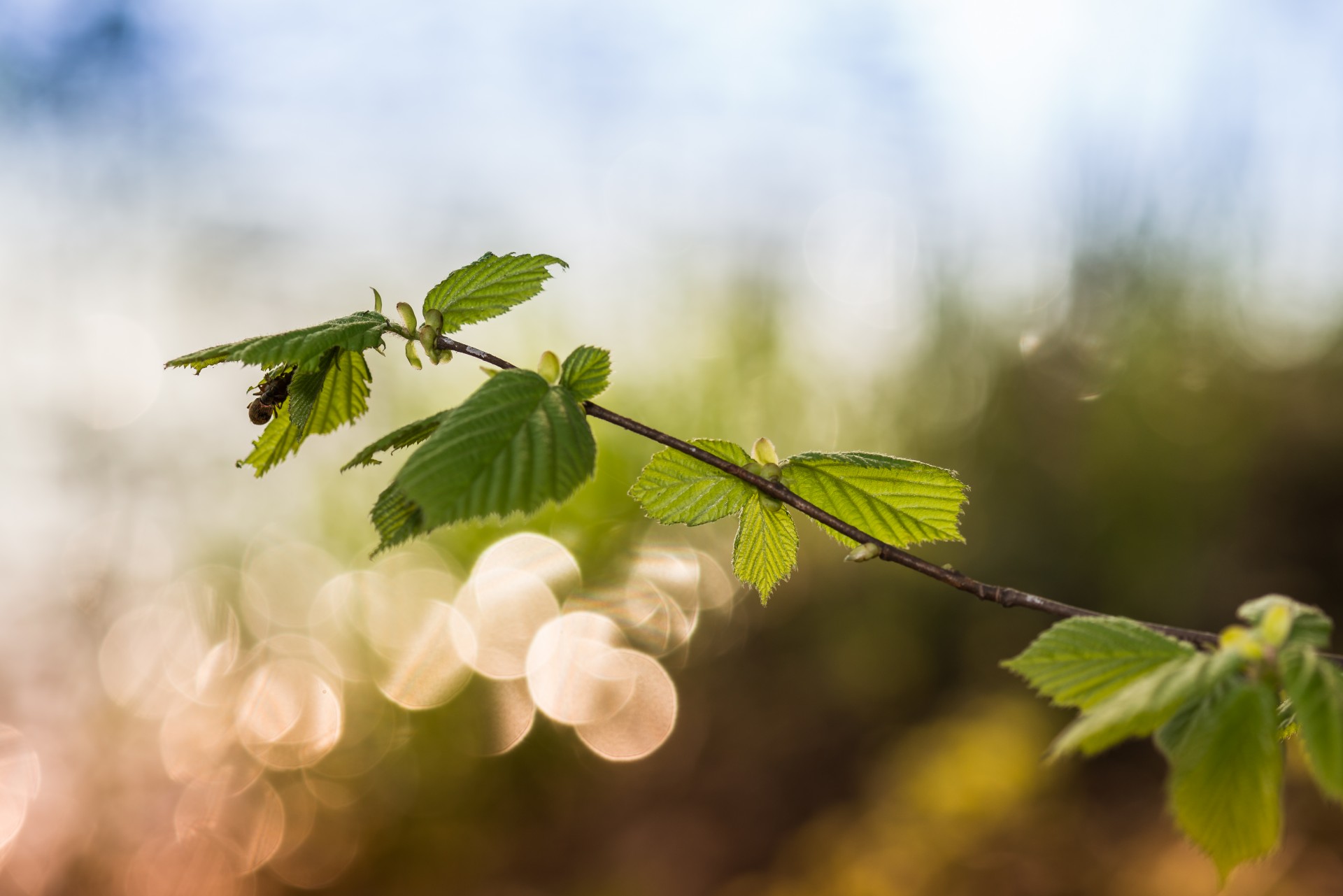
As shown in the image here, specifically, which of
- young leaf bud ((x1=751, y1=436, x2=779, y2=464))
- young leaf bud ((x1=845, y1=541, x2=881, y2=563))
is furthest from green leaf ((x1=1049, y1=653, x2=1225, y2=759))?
young leaf bud ((x1=751, y1=436, x2=779, y2=464))

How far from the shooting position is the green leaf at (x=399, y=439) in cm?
55

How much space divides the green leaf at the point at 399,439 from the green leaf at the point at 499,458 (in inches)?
1.4

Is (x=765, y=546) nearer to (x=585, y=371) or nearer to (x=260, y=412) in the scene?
(x=585, y=371)

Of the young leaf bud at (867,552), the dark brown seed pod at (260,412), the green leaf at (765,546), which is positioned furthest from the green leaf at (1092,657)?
the dark brown seed pod at (260,412)

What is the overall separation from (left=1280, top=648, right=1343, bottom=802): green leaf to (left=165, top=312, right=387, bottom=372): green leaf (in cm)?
59

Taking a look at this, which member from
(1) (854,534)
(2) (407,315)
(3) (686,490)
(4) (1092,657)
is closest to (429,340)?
(2) (407,315)

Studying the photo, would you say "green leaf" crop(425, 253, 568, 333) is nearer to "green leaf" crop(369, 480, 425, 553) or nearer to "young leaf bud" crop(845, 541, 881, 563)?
"green leaf" crop(369, 480, 425, 553)

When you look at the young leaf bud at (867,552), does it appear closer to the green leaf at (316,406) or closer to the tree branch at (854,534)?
the tree branch at (854,534)

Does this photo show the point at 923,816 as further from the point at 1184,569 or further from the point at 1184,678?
the point at 1184,678

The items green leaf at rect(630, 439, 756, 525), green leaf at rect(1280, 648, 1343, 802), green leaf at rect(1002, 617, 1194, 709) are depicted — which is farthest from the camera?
green leaf at rect(630, 439, 756, 525)

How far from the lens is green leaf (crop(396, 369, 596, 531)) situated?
1.60 feet

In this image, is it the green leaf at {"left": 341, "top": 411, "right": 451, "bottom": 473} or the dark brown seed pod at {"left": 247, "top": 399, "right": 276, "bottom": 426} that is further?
the dark brown seed pod at {"left": 247, "top": 399, "right": 276, "bottom": 426}

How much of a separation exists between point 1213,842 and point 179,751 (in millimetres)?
3959

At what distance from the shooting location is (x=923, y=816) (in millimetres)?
3051
